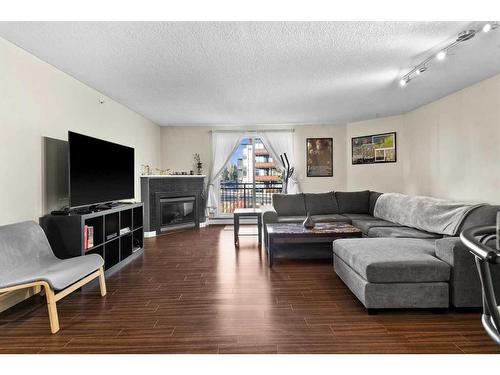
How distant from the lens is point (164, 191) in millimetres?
6340

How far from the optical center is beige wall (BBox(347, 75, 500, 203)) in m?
3.92

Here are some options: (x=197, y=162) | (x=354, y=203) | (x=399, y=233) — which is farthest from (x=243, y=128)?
(x=399, y=233)

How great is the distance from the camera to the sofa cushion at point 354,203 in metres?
5.56

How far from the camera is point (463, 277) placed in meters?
2.39

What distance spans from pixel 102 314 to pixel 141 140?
4212 mm

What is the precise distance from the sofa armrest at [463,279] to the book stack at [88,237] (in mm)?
3408

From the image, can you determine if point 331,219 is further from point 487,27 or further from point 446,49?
point 487,27

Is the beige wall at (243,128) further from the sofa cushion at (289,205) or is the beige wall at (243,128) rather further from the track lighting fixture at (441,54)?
the track lighting fixture at (441,54)

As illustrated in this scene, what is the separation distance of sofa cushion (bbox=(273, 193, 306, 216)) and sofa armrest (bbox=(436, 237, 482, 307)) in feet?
10.2

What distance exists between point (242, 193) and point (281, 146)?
151 centimetres

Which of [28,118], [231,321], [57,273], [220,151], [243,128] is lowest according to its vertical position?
[231,321]

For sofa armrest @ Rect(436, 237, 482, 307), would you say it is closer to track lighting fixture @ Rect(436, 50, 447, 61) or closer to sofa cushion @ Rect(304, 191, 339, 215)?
track lighting fixture @ Rect(436, 50, 447, 61)

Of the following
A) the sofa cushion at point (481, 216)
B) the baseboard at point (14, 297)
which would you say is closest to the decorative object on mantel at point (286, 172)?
the sofa cushion at point (481, 216)

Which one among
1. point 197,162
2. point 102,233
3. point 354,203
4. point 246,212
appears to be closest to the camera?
point 102,233
